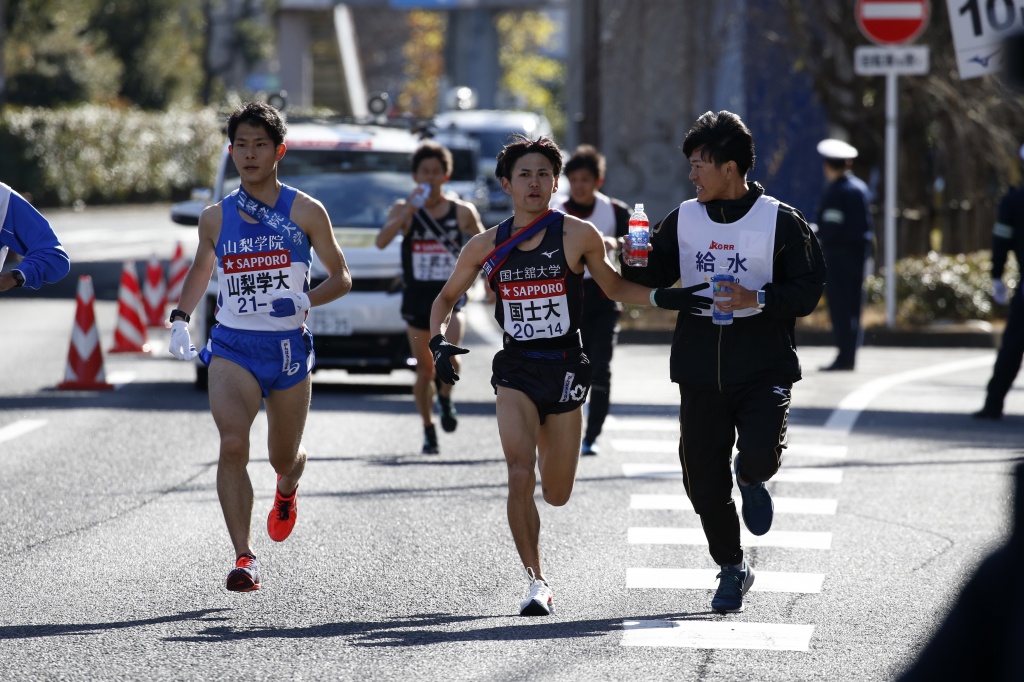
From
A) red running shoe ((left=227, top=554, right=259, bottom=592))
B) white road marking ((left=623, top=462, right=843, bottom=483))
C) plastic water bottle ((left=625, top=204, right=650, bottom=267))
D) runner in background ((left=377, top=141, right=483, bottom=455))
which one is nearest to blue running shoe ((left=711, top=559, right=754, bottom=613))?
plastic water bottle ((left=625, top=204, right=650, bottom=267))

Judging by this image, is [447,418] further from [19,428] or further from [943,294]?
[943,294]

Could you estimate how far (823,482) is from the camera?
10.5 metres

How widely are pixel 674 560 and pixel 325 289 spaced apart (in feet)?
6.42

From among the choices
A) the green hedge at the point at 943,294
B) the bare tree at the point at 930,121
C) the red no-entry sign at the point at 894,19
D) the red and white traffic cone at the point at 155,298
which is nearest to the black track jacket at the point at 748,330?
the red no-entry sign at the point at 894,19

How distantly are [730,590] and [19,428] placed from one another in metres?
6.73

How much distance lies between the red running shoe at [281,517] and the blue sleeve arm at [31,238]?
51.4 inches

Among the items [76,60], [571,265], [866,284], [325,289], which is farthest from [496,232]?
[76,60]

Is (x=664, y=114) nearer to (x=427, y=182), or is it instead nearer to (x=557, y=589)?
(x=427, y=182)

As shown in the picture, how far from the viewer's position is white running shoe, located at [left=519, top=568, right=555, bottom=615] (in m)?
7.02

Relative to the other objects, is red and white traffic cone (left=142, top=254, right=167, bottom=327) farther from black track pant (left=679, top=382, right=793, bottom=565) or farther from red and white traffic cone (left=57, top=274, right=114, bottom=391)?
black track pant (left=679, top=382, right=793, bottom=565)

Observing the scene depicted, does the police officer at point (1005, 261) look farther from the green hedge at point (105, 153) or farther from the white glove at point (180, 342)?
the green hedge at point (105, 153)

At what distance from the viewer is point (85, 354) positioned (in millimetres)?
14750

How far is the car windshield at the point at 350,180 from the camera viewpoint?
49.2 ft

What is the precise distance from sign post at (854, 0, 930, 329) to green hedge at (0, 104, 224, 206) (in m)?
26.5
